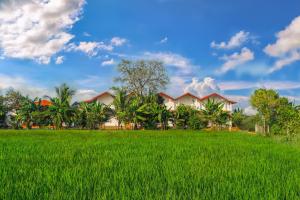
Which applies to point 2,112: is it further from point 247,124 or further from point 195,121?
point 247,124

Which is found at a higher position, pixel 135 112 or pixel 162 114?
pixel 135 112

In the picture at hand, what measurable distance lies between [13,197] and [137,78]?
4064 cm

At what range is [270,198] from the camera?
3.24 m

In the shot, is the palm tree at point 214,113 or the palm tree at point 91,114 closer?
the palm tree at point 91,114

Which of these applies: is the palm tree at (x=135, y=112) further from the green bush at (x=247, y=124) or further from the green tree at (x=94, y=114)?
the green bush at (x=247, y=124)

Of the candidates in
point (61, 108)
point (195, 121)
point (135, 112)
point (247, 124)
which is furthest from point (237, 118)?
point (61, 108)

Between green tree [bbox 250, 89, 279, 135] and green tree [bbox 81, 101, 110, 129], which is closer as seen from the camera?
green tree [bbox 250, 89, 279, 135]

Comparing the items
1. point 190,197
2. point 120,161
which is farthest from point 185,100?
point 190,197

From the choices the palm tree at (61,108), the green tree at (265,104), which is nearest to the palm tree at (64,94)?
the palm tree at (61,108)

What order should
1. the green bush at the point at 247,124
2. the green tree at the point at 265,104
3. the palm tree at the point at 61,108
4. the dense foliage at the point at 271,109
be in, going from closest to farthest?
the dense foliage at the point at 271,109 < the green tree at the point at 265,104 < the palm tree at the point at 61,108 < the green bush at the point at 247,124

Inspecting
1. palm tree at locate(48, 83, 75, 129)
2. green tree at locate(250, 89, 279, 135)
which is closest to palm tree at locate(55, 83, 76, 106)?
palm tree at locate(48, 83, 75, 129)

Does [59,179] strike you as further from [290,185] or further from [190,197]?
[290,185]

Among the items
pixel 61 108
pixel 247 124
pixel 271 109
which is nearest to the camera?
pixel 271 109

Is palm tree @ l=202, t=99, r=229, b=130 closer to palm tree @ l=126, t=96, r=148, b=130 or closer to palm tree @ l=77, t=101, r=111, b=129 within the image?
palm tree @ l=126, t=96, r=148, b=130
